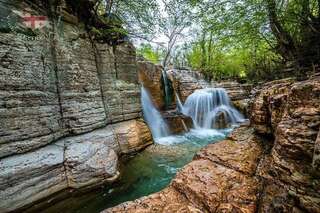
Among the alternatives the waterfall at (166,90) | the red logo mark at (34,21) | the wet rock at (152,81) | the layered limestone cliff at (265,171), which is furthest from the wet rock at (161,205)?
the waterfall at (166,90)

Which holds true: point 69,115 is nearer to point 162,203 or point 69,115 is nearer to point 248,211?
point 162,203

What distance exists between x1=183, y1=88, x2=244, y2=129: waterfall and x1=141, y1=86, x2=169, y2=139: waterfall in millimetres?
2307

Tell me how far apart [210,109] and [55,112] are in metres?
8.44

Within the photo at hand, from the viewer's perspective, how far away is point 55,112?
436 cm

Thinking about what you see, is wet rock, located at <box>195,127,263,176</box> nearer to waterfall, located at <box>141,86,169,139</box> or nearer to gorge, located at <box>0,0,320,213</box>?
gorge, located at <box>0,0,320,213</box>

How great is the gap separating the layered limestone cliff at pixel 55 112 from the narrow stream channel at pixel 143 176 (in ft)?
0.96

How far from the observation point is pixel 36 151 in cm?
379

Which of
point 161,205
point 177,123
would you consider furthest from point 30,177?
point 177,123

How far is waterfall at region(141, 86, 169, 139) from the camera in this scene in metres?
8.31

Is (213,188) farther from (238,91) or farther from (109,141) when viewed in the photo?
(238,91)

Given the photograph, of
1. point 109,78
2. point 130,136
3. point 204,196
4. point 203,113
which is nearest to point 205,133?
point 203,113

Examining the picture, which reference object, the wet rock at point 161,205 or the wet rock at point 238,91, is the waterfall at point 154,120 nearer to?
the wet rock at point 161,205

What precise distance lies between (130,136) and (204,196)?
382 centimetres

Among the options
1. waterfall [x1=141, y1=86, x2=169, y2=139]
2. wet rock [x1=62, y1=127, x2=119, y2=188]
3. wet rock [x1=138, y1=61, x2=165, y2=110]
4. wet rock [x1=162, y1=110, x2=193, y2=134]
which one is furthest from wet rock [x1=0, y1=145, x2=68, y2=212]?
wet rock [x1=138, y1=61, x2=165, y2=110]
